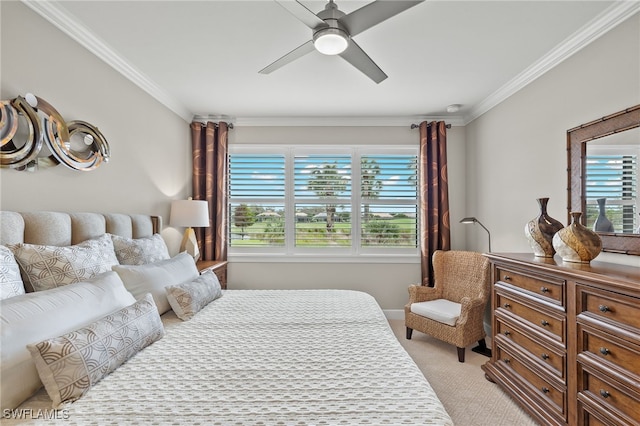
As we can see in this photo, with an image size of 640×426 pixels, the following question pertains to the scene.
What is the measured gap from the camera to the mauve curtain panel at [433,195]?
3.98 metres

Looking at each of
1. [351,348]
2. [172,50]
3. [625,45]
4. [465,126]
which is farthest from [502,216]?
[172,50]

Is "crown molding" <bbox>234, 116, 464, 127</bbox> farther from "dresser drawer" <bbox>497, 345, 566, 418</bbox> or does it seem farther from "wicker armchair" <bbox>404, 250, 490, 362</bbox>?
"dresser drawer" <bbox>497, 345, 566, 418</bbox>

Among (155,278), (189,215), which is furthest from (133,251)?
(189,215)

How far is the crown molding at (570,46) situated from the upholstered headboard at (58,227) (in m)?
3.65

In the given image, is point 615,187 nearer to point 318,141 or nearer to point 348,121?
point 348,121

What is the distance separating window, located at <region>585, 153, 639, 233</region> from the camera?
6.25 feet

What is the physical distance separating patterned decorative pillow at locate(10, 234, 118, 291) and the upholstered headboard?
14 cm

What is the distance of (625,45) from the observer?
1967mm

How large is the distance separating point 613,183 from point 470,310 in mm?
1501

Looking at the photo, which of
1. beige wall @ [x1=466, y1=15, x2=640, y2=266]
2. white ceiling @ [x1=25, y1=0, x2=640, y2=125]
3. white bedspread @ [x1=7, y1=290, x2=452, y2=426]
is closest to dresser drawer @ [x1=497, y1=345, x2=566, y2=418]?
beige wall @ [x1=466, y1=15, x2=640, y2=266]

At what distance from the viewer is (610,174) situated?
205 centimetres

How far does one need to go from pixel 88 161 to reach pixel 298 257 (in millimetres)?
2515

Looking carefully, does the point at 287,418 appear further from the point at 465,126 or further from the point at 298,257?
the point at 465,126

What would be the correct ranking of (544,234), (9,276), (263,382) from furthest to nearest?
1. (544,234)
2. (9,276)
3. (263,382)
